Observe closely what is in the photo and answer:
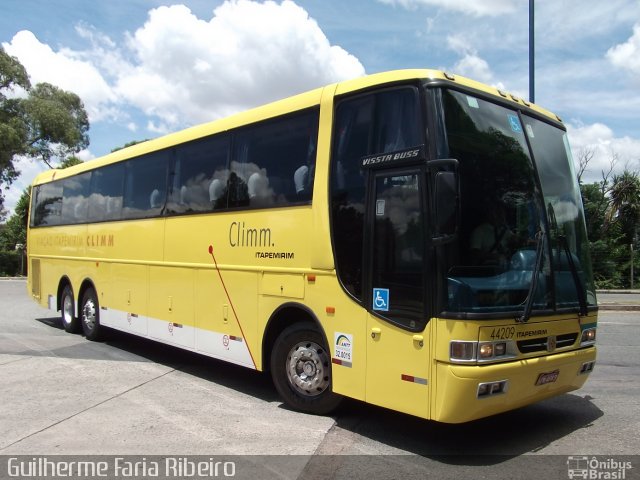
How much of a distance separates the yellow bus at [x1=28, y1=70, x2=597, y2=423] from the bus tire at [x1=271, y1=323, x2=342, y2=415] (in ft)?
0.06

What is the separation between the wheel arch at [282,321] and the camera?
5941mm

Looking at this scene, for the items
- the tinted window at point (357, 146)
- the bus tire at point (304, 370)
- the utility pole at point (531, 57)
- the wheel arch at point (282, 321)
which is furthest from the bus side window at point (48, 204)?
the utility pole at point (531, 57)

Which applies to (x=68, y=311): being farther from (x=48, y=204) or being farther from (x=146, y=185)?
(x=146, y=185)

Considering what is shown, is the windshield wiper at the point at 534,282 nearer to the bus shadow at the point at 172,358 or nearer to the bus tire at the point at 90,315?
the bus shadow at the point at 172,358

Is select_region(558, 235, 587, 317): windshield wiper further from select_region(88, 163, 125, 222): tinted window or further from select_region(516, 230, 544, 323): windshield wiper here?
select_region(88, 163, 125, 222): tinted window

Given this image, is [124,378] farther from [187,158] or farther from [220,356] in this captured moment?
[187,158]

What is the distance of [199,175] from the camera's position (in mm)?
7840

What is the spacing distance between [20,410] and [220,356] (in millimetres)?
2310

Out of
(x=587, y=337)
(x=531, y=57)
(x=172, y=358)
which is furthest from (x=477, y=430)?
(x=531, y=57)

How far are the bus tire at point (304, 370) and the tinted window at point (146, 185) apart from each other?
3.55 metres

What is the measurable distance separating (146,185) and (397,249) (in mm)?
5543

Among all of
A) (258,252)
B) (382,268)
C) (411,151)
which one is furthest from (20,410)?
(411,151)

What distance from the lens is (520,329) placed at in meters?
4.79

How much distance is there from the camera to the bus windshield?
464 centimetres
